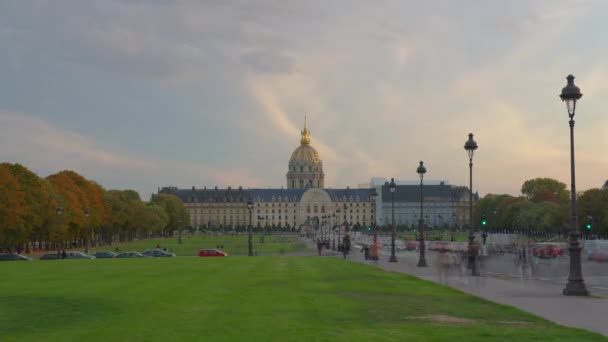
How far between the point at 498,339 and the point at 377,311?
564 cm

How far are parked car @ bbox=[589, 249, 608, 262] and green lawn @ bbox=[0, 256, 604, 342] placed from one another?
31800mm

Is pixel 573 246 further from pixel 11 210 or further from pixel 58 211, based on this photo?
pixel 11 210

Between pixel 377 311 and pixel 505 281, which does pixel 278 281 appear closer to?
pixel 505 281

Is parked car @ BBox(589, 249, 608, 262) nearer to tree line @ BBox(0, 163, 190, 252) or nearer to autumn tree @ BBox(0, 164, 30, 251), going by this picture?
tree line @ BBox(0, 163, 190, 252)

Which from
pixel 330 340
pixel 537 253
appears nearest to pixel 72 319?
pixel 330 340

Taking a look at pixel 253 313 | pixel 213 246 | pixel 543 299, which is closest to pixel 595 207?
pixel 213 246

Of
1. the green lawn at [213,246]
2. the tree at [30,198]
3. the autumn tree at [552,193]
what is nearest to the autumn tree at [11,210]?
the tree at [30,198]

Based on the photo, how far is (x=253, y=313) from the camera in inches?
774

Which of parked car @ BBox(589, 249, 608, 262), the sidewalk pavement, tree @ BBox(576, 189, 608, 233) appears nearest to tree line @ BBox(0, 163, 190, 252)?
parked car @ BBox(589, 249, 608, 262)

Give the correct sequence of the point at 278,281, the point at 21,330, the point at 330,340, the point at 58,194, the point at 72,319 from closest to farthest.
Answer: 1. the point at 330,340
2. the point at 21,330
3. the point at 72,319
4. the point at 278,281
5. the point at 58,194

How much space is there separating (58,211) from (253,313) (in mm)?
56343

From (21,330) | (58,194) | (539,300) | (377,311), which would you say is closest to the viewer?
(21,330)

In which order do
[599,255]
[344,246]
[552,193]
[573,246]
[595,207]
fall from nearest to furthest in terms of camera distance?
[573,246] < [599,255] < [344,246] < [595,207] < [552,193]

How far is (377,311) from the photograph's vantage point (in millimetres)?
20562
